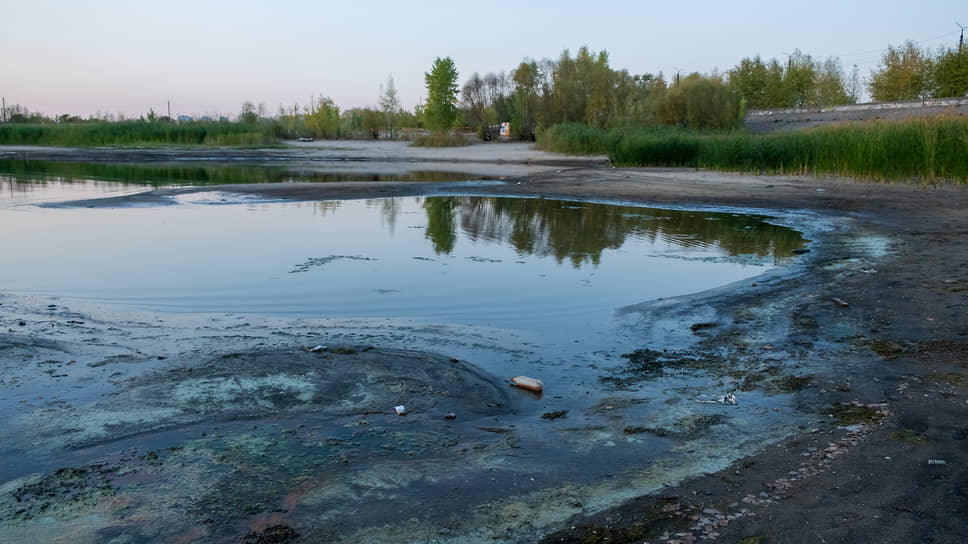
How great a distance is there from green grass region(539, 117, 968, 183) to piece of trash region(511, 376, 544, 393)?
59.9ft

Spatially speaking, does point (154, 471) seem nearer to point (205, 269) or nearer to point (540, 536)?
point (540, 536)

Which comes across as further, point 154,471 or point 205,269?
point 205,269

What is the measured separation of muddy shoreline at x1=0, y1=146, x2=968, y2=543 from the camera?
10.3 ft

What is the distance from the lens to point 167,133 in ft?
173

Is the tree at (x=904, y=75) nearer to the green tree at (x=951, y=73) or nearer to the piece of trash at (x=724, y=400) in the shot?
the green tree at (x=951, y=73)

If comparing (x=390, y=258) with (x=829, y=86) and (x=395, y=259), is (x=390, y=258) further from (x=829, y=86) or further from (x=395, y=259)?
(x=829, y=86)

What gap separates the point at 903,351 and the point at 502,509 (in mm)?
4067

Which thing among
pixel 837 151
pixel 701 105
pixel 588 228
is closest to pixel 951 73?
pixel 701 105

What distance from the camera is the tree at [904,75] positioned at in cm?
5894

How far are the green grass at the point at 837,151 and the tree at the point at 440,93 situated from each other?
92.1ft

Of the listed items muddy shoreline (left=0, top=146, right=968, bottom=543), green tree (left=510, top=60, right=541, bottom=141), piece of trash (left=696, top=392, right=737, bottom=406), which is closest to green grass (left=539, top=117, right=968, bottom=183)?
muddy shoreline (left=0, top=146, right=968, bottom=543)

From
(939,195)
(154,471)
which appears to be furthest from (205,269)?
(939,195)

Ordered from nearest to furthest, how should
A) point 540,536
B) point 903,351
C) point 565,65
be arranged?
point 540,536
point 903,351
point 565,65

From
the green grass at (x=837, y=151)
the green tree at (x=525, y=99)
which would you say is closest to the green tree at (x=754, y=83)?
the green tree at (x=525, y=99)
